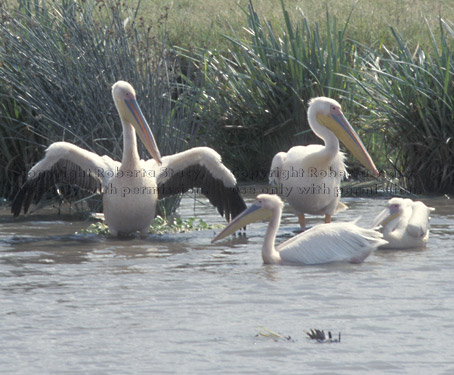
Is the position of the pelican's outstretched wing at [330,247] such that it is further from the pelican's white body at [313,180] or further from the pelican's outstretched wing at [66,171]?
the pelican's outstretched wing at [66,171]

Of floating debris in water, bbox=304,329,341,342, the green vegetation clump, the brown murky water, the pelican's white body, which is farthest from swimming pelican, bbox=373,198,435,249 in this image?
floating debris in water, bbox=304,329,341,342

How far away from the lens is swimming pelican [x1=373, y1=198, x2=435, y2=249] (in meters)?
6.98

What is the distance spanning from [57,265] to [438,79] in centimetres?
488

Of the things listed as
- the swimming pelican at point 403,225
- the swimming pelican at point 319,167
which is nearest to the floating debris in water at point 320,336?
the swimming pelican at point 403,225

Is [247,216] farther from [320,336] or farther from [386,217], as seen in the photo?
[320,336]

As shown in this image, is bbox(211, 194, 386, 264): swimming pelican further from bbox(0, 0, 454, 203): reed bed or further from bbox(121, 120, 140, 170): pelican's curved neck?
bbox(0, 0, 454, 203): reed bed

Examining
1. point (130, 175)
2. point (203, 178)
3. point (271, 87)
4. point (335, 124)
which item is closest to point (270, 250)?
point (130, 175)

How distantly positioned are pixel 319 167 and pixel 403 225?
108cm

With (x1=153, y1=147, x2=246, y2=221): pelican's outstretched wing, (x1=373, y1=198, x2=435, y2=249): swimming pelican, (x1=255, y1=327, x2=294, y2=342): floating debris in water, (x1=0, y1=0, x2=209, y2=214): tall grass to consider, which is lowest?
(x1=255, y1=327, x2=294, y2=342): floating debris in water

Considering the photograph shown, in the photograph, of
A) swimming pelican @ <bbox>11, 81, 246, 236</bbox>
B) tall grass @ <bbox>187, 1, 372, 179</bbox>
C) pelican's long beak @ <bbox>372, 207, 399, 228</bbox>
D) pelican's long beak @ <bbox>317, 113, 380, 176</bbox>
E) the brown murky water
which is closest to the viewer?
the brown murky water

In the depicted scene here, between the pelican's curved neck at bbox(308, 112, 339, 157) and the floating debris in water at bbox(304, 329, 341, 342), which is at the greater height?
the pelican's curved neck at bbox(308, 112, 339, 157)

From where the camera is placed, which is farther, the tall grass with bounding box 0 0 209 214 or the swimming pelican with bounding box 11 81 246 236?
the tall grass with bounding box 0 0 209 214

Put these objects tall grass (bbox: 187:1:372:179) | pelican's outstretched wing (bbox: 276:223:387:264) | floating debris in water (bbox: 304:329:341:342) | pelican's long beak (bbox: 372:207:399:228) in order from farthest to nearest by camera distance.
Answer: tall grass (bbox: 187:1:372:179)
pelican's long beak (bbox: 372:207:399:228)
pelican's outstretched wing (bbox: 276:223:387:264)
floating debris in water (bbox: 304:329:341:342)

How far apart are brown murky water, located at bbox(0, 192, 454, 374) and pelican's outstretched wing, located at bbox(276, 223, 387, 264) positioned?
82 mm
